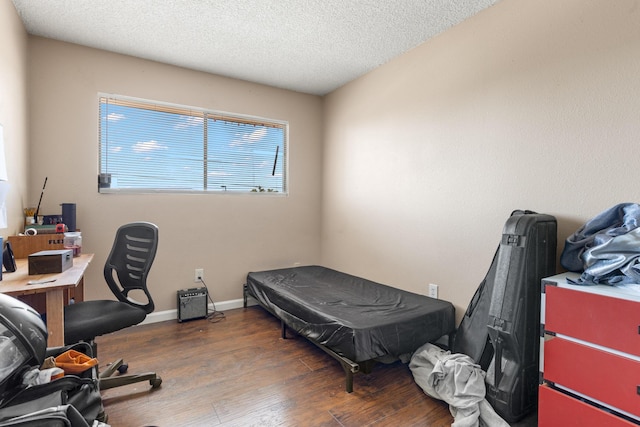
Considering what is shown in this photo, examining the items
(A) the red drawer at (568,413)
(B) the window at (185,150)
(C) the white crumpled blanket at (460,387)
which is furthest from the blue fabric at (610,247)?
(B) the window at (185,150)

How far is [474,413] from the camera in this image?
1.64 metres

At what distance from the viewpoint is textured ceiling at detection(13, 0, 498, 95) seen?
2213 millimetres

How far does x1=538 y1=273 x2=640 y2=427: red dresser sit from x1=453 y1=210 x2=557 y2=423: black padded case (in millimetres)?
122

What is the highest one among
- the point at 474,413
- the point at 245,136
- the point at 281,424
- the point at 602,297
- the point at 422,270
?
the point at 245,136

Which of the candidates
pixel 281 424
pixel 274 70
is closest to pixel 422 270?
pixel 281 424

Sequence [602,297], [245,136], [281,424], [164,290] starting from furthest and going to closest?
[245,136]
[164,290]
[281,424]
[602,297]

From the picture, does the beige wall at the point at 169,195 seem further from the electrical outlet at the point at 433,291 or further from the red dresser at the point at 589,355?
the red dresser at the point at 589,355

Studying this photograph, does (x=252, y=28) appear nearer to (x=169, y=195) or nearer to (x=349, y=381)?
(x=169, y=195)

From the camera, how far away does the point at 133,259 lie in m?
2.16

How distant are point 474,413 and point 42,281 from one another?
7.62ft

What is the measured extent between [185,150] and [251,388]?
8.05 ft

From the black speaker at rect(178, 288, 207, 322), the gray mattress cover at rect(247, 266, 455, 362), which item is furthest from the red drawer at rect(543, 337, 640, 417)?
the black speaker at rect(178, 288, 207, 322)

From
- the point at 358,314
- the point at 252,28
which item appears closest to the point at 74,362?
the point at 358,314

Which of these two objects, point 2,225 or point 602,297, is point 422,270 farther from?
point 2,225
